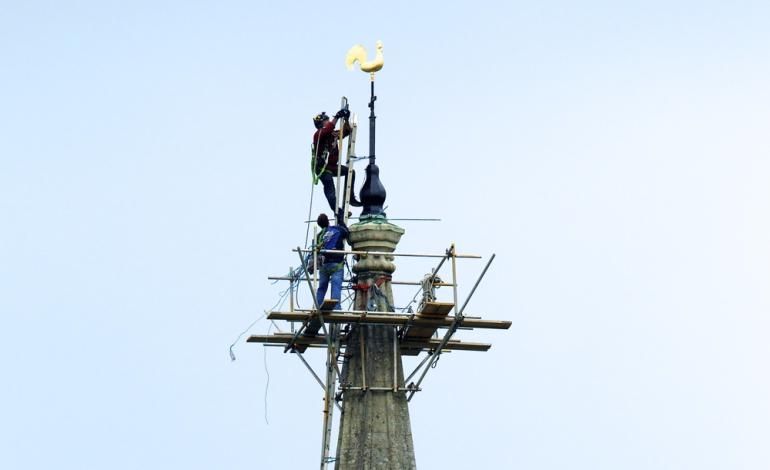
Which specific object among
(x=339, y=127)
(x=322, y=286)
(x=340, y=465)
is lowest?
(x=340, y=465)

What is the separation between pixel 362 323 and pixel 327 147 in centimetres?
470

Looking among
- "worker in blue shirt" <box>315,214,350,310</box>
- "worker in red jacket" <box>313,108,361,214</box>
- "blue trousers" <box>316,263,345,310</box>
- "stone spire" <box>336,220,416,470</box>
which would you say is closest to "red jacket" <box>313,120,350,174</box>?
"worker in red jacket" <box>313,108,361,214</box>

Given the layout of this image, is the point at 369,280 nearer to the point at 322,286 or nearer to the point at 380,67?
the point at 322,286

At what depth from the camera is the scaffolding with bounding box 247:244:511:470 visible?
55188 millimetres

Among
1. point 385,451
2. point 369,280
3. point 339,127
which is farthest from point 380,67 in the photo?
point 385,451

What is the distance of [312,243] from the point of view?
56.0m

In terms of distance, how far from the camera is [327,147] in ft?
191

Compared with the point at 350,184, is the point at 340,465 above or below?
below

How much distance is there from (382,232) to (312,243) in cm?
178

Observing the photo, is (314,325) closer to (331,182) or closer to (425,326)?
(425,326)

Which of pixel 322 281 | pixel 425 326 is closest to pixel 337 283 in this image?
pixel 322 281

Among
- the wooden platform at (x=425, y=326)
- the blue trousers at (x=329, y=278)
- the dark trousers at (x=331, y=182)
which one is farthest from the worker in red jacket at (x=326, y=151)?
the wooden platform at (x=425, y=326)

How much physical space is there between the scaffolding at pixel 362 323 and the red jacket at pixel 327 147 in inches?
103

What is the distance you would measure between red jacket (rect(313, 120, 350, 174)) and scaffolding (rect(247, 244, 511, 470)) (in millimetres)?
2617
